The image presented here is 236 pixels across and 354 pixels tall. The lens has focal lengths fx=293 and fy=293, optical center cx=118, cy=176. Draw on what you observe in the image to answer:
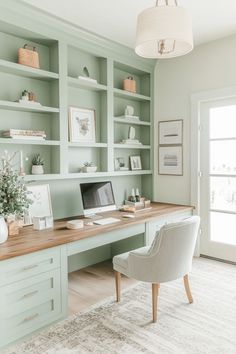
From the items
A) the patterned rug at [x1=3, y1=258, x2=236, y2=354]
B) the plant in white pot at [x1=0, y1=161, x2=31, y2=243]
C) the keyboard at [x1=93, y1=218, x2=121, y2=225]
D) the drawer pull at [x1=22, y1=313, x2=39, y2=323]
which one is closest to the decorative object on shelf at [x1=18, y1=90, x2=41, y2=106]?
the plant in white pot at [x1=0, y1=161, x2=31, y2=243]

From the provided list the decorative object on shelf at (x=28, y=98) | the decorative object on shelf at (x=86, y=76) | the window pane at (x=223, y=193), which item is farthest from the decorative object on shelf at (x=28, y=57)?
the window pane at (x=223, y=193)

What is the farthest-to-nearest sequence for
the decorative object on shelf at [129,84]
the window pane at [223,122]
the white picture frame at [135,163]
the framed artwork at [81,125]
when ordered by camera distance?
1. the white picture frame at [135,163]
2. the decorative object on shelf at [129,84]
3. the window pane at [223,122]
4. the framed artwork at [81,125]

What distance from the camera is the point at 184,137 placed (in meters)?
3.88

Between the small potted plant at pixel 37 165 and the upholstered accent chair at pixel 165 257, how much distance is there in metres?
1.22

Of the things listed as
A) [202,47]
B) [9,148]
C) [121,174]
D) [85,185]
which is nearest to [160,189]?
[121,174]

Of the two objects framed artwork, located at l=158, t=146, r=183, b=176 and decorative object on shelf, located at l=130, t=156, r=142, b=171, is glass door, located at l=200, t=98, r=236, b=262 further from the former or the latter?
decorative object on shelf, located at l=130, t=156, r=142, b=171

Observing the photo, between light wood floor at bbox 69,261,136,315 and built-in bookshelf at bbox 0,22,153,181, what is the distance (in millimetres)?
1138

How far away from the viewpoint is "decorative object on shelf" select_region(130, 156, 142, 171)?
4049 mm

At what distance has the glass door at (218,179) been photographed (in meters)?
3.55

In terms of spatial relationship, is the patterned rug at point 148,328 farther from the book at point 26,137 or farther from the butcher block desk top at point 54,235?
the book at point 26,137

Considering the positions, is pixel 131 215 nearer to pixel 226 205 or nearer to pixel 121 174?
pixel 121 174

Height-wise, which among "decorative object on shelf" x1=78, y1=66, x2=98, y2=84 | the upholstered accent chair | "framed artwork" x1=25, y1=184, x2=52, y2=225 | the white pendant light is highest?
"decorative object on shelf" x1=78, y1=66, x2=98, y2=84

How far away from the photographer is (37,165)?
2.95 meters

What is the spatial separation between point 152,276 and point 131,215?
102cm
